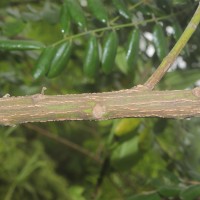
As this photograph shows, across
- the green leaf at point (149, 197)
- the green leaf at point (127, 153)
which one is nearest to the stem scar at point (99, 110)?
the green leaf at point (149, 197)

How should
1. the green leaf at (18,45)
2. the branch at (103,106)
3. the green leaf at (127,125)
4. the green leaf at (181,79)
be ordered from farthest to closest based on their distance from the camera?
the green leaf at (127,125), the green leaf at (181,79), the green leaf at (18,45), the branch at (103,106)

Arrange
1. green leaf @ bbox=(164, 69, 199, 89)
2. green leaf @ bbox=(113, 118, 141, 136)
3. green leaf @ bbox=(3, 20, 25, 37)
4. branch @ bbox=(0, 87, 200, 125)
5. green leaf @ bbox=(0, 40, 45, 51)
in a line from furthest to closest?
green leaf @ bbox=(113, 118, 141, 136)
green leaf @ bbox=(164, 69, 199, 89)
green leaf @ bbox=(3, 20, 25, 37)
green leaf @ bbox=(0, 40, 45, 51)
branch @ bbox=(0, 87, 200, 125)

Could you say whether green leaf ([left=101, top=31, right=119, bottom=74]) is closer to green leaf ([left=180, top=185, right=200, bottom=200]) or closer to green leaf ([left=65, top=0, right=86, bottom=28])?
green leaf ([left=65, top=0, right=86, bottom=28])

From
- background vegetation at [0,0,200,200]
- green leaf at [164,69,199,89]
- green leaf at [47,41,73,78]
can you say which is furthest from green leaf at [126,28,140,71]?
green leaf at [164,69,199,89]

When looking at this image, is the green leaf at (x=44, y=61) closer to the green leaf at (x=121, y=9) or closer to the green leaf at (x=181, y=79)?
the green leaf at (x=121, y=9)

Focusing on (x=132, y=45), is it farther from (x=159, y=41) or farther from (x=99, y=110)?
(x=99, y=110)

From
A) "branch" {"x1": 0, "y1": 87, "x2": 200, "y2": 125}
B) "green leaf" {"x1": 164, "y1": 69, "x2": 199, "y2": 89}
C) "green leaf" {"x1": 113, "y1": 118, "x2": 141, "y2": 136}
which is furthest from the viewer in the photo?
"green leaf" {"x1": 113, "y1": 118, "x2": 141, "y2": 136}

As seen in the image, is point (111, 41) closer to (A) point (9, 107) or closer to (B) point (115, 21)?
(B) point (115, 21)
